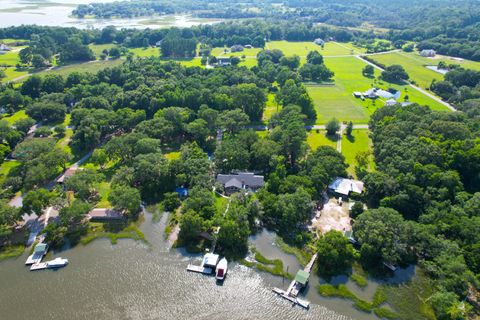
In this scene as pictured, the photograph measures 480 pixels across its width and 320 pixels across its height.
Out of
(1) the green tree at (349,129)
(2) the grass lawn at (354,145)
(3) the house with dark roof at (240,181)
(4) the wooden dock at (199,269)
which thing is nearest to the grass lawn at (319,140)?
(2) the grass lawn at (354,145)

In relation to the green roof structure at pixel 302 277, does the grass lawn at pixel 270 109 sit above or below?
above

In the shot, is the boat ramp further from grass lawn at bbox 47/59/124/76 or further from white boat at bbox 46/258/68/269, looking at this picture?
grass lawn at bbox 47/59/124/76

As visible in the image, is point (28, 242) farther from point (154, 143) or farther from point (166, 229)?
point (154, 143)

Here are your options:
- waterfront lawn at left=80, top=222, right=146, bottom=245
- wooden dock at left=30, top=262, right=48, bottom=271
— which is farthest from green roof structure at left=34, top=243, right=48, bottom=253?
waterfront lawn at left=80, top=222, right=146, bottom=245

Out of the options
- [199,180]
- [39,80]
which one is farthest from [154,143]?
[39,80]

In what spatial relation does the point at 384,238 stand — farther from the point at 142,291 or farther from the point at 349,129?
the point at 349,129

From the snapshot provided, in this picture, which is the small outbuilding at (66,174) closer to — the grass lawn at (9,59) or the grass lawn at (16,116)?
the grass lawn at (16,116)
